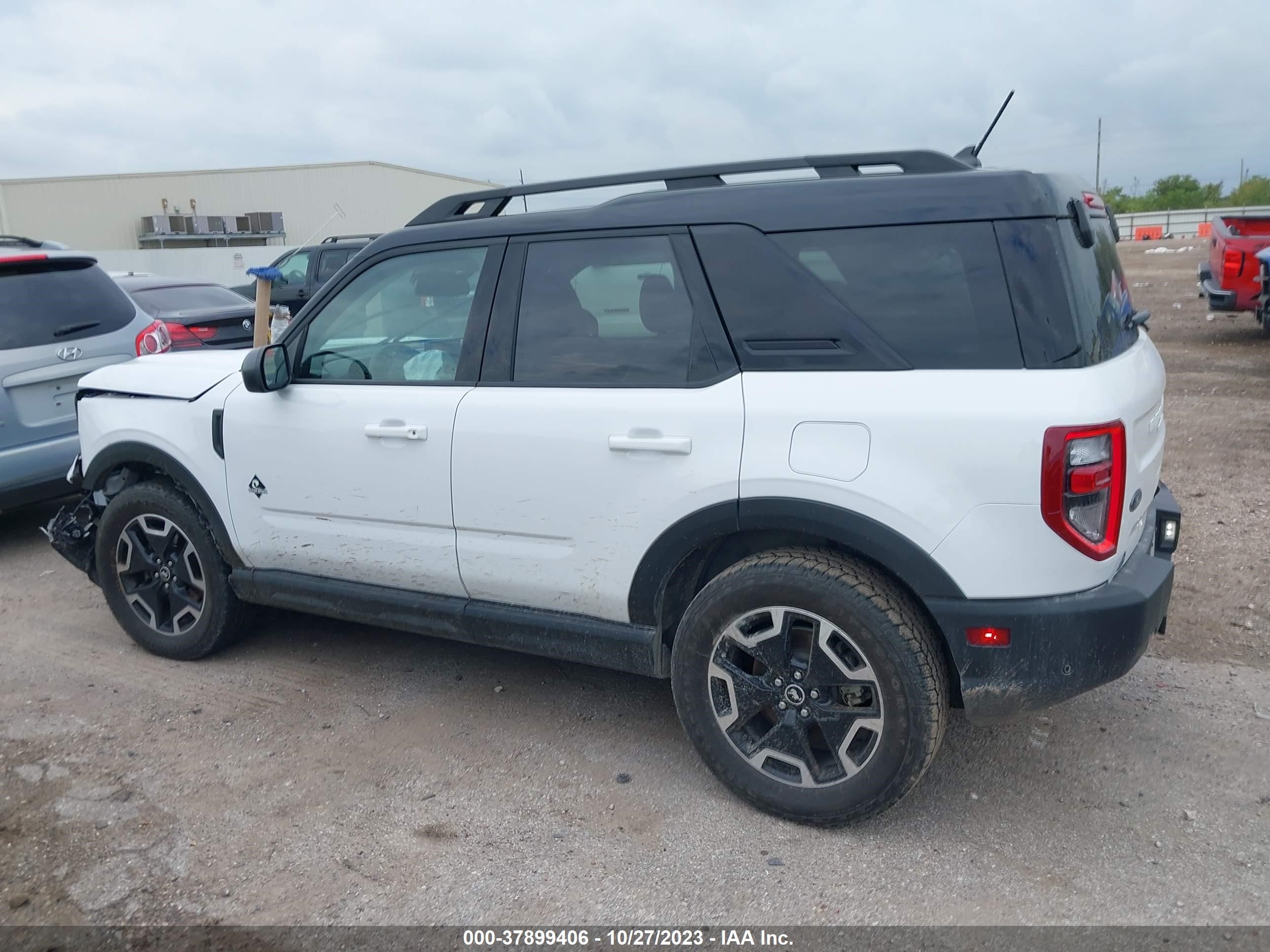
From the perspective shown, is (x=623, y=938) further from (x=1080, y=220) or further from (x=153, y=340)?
(x=153, y=340)

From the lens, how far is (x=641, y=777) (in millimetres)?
3674

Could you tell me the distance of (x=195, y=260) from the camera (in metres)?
34.9

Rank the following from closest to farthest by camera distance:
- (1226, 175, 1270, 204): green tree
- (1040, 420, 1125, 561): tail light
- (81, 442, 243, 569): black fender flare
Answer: (1040, 420, 1125, 561): tail light < (81, 442, 243, 569): black fender flare < (1226, 175, 1270, 204): green tree

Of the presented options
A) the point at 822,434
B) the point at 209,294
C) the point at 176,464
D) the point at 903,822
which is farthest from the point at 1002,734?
the point at 209,294

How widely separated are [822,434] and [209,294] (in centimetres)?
845

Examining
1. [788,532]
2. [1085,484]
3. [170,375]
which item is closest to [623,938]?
[788,532]

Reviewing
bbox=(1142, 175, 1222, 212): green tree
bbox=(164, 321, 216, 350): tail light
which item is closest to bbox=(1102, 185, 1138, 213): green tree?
bbox=(1142, 175, 1222, 212): green tree

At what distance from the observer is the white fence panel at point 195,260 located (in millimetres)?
33469

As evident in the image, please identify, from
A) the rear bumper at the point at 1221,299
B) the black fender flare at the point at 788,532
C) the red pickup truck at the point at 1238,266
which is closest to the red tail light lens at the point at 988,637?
the black fender flare at the point at 788,532

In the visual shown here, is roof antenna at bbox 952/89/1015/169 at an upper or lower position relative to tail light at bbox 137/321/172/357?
upper

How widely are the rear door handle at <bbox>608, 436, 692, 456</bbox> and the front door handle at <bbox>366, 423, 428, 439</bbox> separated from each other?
0.78 metres

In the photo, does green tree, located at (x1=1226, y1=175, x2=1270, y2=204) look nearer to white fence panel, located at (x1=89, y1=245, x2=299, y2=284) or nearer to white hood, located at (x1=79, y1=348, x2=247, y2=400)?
white fence panel, located at (x1=89, y1=245, x2=299, y2=284)

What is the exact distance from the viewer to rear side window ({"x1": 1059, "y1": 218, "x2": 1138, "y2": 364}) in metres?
2.93

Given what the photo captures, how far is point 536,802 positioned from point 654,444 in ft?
4.20
